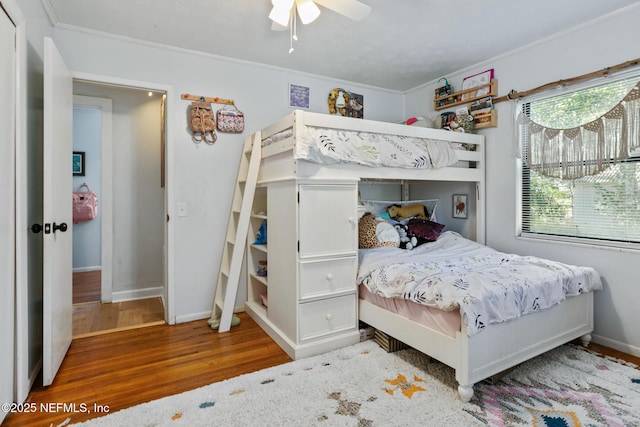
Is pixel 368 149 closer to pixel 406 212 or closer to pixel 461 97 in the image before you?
pixel 406 212

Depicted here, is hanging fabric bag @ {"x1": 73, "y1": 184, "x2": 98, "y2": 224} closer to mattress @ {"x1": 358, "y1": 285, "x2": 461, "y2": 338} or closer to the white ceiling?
the white ceiling

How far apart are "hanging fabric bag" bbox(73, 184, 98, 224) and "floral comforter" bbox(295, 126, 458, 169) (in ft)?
14.5

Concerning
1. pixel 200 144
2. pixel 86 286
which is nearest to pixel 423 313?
pixel 200 144

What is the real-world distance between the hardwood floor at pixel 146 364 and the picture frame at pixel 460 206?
226cm

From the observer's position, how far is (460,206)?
3514 millimetres

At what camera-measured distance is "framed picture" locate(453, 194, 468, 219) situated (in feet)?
11.4

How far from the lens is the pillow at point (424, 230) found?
3.13m

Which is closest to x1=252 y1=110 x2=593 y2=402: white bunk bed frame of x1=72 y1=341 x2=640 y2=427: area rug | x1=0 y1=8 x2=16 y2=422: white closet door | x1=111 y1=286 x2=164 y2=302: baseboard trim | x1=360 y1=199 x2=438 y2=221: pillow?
x1=72 y1=341 x2=640 y2=427: area rug

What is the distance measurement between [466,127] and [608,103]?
1.06 metres

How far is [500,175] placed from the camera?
3152 millimetres

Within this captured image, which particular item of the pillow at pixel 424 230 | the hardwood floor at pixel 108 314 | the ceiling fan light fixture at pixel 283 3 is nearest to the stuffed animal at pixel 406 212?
the pillow at pixel 424 230

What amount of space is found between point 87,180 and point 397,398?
5445 millimetres

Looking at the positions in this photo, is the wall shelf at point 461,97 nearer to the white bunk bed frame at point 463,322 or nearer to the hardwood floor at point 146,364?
the white bunk bed frame at point 463,322

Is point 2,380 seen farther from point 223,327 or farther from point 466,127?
point 466,127
